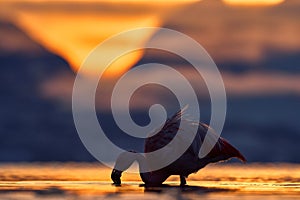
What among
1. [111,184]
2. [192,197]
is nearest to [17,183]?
[111,184]

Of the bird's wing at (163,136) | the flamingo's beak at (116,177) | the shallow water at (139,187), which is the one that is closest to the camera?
the shallow water at (139,187)

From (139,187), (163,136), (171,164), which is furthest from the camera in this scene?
(163,136)

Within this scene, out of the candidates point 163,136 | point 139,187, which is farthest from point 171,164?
point 139,187

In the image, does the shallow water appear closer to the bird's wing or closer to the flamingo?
the flamingo

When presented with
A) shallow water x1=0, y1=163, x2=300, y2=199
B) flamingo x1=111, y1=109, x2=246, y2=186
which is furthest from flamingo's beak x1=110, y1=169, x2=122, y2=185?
shallow water x1=0, y1=163, x2=300, y2=199

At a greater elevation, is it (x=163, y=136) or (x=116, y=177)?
(x=163, y=136)

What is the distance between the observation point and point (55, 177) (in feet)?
107

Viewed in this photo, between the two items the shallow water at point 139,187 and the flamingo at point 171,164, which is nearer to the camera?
the shallow water at point 139,187

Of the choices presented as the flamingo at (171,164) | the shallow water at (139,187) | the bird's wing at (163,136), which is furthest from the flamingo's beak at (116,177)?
the bird's wing at (163,136)

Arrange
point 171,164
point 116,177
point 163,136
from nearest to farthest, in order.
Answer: point 171,164
point 163,136
point 116,177

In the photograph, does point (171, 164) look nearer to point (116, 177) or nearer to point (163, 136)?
point (163, 136)

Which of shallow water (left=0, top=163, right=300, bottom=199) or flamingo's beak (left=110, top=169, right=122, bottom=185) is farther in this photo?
flamingo's beak (left=110, top=169, right=122, bottom=185)

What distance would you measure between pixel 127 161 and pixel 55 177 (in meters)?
4.07

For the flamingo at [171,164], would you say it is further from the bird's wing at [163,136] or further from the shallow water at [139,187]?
the shallow water at [139,187]
